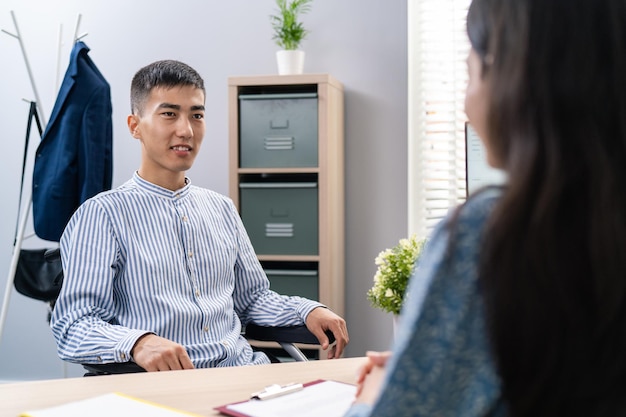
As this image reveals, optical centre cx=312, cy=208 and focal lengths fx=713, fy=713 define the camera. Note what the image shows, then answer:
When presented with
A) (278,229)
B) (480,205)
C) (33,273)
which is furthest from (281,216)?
(480,205)

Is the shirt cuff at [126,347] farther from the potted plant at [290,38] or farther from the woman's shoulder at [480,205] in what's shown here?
the potted plant at [290,38]

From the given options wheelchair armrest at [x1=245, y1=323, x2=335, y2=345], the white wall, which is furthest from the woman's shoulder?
the white wall

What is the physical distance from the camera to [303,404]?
115 centimetres

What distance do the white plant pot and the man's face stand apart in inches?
51.0

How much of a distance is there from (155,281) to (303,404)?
Answer: 825mm

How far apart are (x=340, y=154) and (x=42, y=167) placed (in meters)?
1.35

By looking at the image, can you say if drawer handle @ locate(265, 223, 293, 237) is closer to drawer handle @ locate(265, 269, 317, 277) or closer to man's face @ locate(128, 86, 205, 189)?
drawer handle @ locate(265, 269, 317, 277)

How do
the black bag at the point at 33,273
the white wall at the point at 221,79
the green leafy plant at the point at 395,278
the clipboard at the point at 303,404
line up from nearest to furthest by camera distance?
the clipboard at the point at 303,404 < the green leafy plant at the point at 395,278 < the black bag at the point at 33,273 < the white wall at the point at 221,79

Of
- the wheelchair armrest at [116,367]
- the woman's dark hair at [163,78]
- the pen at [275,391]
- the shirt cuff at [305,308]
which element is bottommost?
the wheelchair armrest at [116,367]

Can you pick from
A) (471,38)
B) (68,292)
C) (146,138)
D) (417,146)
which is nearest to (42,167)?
(146,138)

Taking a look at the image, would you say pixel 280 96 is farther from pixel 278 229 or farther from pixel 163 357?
pixel 163 357

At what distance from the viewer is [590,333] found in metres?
0.62

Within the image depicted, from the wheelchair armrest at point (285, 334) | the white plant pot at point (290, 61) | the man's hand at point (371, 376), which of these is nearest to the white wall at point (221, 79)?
the white plant pot at point (290, 61)

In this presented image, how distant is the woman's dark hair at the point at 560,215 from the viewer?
60 cm
